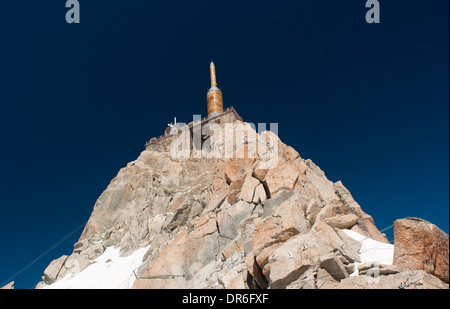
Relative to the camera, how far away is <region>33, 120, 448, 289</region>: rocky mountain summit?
51.5 ft

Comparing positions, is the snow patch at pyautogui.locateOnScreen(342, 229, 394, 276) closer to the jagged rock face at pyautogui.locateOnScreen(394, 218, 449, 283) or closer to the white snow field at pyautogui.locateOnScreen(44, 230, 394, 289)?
the jagged rock face at pyautogui.locateOnScreen(394, 218, 449, 283)

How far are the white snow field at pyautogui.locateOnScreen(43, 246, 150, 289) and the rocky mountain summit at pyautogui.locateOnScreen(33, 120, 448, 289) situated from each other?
45cm

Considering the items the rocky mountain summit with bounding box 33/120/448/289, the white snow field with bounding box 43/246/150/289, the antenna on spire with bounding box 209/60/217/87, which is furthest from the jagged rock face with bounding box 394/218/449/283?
the antenna on spire with bounding box 209/60/217/87

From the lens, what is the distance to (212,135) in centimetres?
5303

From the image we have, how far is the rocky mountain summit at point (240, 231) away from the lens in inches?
619

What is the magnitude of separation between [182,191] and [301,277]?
30.4 meters

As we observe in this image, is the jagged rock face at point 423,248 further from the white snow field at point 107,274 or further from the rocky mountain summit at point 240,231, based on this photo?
the white snow field at point 107,274

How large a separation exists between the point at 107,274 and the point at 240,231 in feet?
63.7

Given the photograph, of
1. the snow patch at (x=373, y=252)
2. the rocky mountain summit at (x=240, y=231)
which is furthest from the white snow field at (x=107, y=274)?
the snow patch at (x=373, y=252)

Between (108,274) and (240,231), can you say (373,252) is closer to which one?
(240,231)

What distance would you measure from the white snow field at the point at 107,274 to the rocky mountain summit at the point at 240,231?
0.45m

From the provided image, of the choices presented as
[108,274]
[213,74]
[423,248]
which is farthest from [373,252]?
[213,74]
